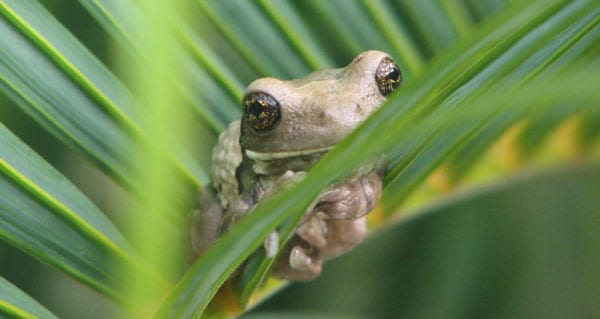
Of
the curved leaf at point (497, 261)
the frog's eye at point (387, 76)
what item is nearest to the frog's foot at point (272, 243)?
the frog's eye at point (387, 76)

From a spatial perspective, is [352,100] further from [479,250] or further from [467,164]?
[479,250]

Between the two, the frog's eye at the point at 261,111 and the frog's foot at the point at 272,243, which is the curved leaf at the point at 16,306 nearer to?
the frog's foot at the point at 272,243

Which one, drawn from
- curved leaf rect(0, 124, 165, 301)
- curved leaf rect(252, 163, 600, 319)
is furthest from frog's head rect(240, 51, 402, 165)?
curved leaf rect(252, 163, 600, 319)

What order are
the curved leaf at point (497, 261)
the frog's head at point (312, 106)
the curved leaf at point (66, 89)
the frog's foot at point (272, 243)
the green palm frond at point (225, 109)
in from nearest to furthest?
the green palm frond at point (225, 109)
the frog's foot at point (272, 243)
the curved leaf at point (66, 89)
the frog's head at point (312, 106)
the curved leaf at point (497, 261)

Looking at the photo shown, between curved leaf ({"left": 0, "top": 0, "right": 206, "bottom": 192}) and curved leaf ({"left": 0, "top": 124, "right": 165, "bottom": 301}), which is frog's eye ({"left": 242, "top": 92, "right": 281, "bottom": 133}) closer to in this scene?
curved leaf ({"left": 0, "top": 0, "right": 206, "bottom": 192})

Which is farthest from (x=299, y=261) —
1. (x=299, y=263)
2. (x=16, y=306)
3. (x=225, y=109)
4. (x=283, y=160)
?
(x=16, y=306)
